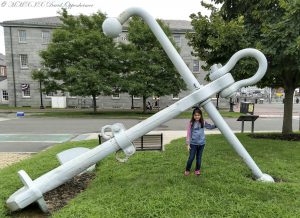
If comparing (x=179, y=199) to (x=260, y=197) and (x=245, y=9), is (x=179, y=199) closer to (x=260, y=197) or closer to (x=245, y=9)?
(x=260, y=197)

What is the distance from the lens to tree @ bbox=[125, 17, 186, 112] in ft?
66.4

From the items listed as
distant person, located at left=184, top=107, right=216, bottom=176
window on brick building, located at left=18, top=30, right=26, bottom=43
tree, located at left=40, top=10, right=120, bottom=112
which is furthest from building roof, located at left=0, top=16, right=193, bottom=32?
distant person, located at left=184, top=107, right=216, bottom=176

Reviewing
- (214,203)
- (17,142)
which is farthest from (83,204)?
(17,142)

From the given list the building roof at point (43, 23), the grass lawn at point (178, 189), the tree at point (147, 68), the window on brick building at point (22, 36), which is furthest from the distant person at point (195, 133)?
the window on brick building at point (22, 36)

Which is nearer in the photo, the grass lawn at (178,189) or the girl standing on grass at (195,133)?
the grass lawn at (178,189)

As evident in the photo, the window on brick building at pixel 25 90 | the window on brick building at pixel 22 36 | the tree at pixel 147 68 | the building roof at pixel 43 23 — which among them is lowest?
the window on brick building at pixel 25 90

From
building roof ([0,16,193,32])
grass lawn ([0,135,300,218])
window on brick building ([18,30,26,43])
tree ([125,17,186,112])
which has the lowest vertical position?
grass lawn ([0,135,300,218])

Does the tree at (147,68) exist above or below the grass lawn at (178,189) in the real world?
above

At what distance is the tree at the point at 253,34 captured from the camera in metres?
6.45

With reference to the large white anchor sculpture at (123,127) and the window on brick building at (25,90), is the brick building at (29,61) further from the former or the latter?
the large white anchor sculpture at (123,127)

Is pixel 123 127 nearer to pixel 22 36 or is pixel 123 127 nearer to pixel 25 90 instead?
pixel 25 90

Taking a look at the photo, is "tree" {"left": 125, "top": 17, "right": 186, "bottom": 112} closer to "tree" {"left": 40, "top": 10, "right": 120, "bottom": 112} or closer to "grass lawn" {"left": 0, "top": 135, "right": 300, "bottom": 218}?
"tree" {"left": 40, "top": 10, "right": 120, "bottom": 112}

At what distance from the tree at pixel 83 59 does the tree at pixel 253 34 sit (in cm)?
1274

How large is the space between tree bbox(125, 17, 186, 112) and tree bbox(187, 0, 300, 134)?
38.2 ft
